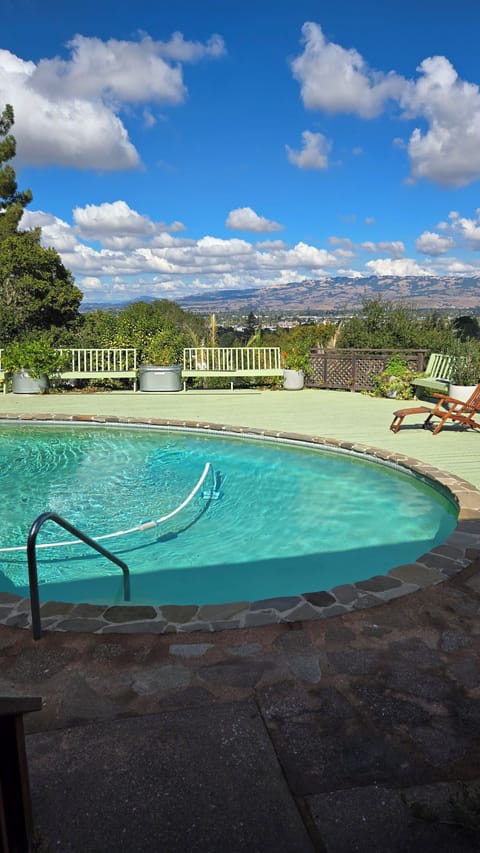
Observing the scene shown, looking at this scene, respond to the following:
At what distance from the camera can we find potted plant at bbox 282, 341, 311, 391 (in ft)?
43.7

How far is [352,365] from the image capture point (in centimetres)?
1327

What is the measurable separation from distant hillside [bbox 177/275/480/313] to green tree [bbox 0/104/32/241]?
76121 millimetres

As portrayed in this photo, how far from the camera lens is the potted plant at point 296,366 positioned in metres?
13.3

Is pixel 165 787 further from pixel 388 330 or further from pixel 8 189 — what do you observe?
pixel 8 189

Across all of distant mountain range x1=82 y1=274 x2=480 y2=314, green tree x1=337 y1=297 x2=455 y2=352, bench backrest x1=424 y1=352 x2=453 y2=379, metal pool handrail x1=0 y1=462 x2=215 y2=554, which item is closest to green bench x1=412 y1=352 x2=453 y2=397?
bench backrest x1=424 y1=352 x2=453 y2=379

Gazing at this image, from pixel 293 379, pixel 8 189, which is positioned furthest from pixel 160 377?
pixel 8 189

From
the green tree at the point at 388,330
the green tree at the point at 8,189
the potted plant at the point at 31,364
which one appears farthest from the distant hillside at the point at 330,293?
the potted plant at the point at 31,364

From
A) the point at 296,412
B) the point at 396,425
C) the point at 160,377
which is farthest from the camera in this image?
the point at 160,377

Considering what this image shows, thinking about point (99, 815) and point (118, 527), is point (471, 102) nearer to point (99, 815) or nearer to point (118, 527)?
point (118, 527)

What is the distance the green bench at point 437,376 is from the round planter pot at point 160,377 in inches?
214

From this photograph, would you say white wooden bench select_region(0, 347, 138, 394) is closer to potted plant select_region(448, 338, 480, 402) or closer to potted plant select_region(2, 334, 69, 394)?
potted plant select_region(2, 334, 69, 394)

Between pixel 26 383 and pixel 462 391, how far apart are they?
912cm

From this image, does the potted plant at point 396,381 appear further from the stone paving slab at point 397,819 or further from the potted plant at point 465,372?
the stone paving slab at point 397,819

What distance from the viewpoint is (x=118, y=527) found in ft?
17.5
